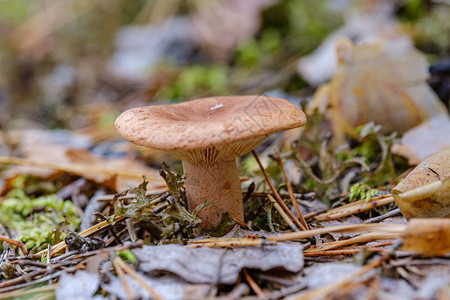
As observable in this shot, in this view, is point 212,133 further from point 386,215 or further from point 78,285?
point 386,215

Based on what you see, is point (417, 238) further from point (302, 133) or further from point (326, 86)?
point (326, 86)

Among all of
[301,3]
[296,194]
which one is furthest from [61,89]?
→ [296,194]

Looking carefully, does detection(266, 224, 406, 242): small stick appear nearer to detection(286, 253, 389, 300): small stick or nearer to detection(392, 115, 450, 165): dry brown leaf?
detection(286, 253, 389, 300): small stick

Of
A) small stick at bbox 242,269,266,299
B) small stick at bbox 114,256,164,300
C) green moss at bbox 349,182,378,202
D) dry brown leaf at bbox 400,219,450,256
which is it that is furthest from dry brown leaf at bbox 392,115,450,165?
small stick at bbox 114,256,164,300

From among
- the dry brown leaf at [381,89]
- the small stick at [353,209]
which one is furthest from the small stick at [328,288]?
the dry brown leaf at [381,89]

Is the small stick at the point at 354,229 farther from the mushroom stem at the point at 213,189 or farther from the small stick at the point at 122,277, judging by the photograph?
the small stick at the point at 122,277

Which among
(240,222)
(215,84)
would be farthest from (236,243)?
(215,84)
